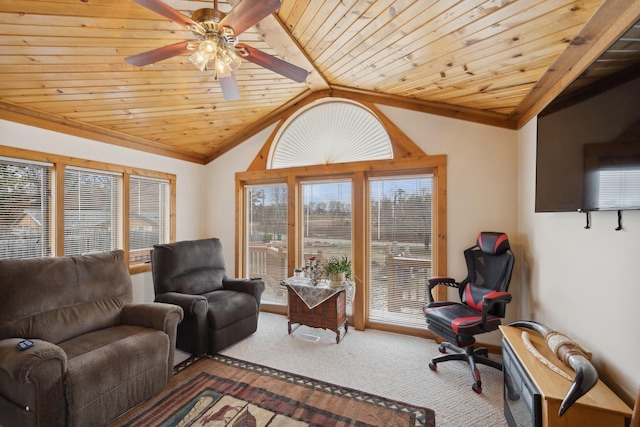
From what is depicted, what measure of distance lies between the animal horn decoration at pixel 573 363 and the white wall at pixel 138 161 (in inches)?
172

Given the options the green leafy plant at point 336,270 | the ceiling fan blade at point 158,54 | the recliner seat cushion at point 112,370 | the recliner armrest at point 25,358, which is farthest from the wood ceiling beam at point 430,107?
the recliner armrest at point 25,358

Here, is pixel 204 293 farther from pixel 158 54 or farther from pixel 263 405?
pixel 158 54

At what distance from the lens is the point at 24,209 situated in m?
2.78

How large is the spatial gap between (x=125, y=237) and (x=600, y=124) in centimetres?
467

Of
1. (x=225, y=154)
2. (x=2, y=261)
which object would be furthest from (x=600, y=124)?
(x=225, y=154)

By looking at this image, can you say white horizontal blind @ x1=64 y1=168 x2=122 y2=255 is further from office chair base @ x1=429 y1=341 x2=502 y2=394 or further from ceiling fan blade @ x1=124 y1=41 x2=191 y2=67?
office chair base @ x1=429 y1=341 x2=502 y2=394

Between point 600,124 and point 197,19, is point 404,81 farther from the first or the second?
point 197,19

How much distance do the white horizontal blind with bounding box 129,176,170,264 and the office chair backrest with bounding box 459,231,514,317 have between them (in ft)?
13.6

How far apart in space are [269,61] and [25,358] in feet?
7.86

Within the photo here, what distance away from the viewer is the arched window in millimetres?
3602

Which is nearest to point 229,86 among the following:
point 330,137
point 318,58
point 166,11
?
point 166,11

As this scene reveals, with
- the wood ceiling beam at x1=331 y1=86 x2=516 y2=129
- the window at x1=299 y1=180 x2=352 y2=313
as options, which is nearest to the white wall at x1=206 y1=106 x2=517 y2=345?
the wood ceiling beam at x1=331 y1=86 x2=516 y2=129

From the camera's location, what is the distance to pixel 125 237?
11.9 feet

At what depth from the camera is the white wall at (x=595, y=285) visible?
133 cm
